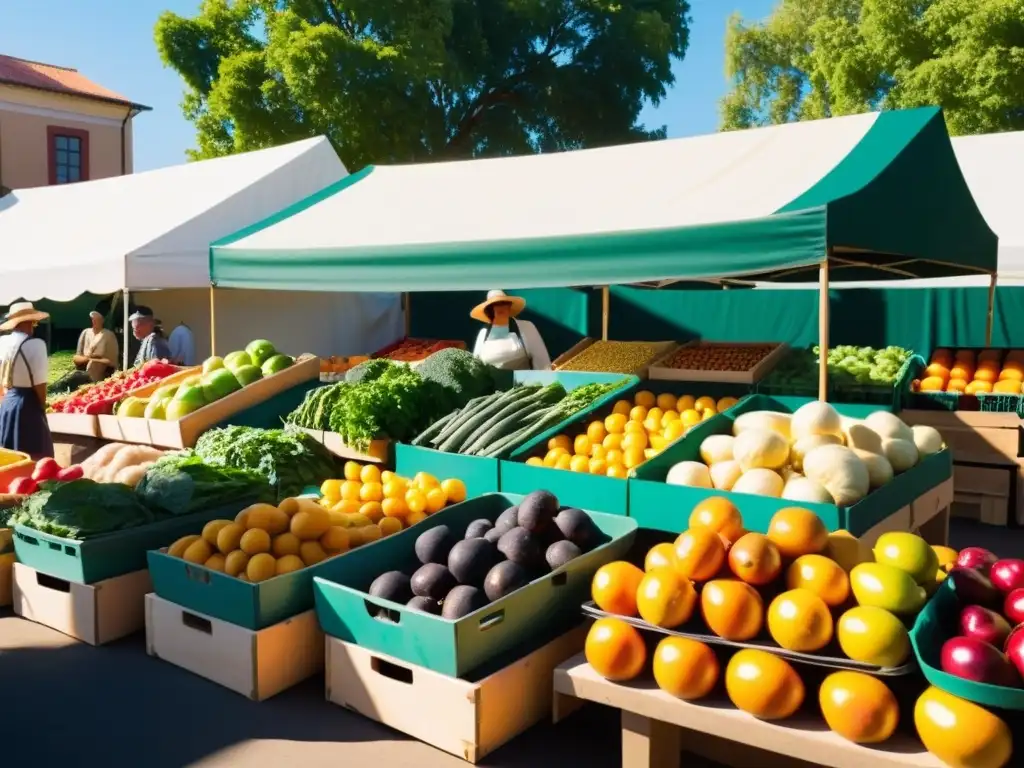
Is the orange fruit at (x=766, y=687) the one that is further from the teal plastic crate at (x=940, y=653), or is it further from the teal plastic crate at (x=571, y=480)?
the teal plastic crate at (x=571, y=480)

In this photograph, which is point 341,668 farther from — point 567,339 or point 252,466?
point 567,339

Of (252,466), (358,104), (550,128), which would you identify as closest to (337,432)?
(252,466)

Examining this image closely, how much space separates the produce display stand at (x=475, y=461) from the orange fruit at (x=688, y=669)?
5.00 feet

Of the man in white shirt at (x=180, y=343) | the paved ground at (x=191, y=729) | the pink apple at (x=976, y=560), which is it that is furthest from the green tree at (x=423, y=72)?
the pink apple at (x=976, y=560)

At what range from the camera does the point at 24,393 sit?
6.24 metres

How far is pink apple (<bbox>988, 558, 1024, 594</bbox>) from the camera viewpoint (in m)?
2.55

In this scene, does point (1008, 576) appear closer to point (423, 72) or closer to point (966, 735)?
point (966, 735)

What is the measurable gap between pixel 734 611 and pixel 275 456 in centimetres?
311

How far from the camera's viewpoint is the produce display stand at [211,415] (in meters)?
5.71

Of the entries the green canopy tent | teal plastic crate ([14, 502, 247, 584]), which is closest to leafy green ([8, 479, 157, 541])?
teal plastic crate ([14, 502, 247, 584])

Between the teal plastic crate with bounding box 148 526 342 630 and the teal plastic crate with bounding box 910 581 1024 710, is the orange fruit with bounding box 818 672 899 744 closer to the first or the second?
the teal plastic crate with bounding box 910 581 1024 710

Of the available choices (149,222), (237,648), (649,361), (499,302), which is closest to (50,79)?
(149,222)

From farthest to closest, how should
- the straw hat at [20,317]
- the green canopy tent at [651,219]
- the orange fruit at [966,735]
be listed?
the straw hat at [20,317] → the green canopy tent at [651,219] → the orange fruit at [966,735]

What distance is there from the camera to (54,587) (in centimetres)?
439
